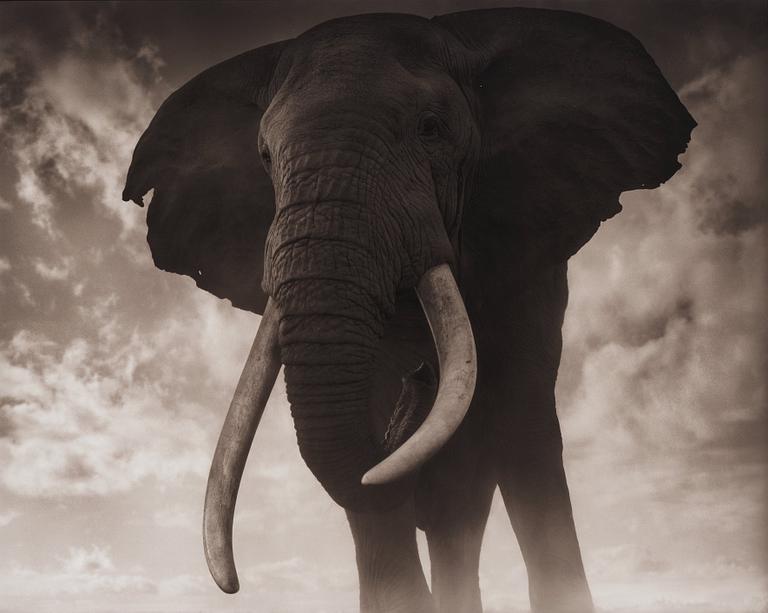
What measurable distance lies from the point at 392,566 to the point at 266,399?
75 cm

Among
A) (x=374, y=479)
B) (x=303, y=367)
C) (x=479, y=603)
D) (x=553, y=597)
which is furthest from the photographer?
(x=479, y=603)

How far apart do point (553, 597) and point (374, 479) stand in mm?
1410

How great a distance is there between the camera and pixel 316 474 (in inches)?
103

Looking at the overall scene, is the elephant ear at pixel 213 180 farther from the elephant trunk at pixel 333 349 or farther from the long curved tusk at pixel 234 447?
the elephant trunk at pixel 333 349

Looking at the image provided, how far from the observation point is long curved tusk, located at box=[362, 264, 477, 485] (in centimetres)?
233

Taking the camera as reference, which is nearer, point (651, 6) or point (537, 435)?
point (537, 435)

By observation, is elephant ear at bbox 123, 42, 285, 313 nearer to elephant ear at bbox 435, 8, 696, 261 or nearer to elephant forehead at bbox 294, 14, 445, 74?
elephant forehead at bbox 294, 14, 445, 74

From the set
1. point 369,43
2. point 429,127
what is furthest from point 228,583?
point 369,43

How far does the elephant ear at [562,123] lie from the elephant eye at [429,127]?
37 cm

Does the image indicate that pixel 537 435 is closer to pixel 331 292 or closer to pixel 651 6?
→ pixel 331 292

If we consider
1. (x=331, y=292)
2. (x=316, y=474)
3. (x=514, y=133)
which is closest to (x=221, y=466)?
(x=316, y=474)

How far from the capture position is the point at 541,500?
3467 mm

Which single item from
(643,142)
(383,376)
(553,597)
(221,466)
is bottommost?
(553,597)

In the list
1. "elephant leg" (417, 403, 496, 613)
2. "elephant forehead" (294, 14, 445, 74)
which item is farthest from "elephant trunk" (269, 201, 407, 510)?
"elephant leg" (417, 403, 496, 613)
